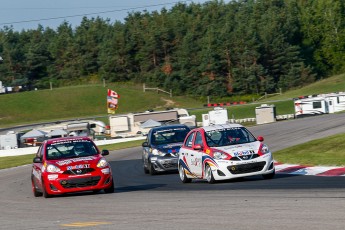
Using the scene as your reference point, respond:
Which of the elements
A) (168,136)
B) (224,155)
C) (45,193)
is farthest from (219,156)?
(168,136)

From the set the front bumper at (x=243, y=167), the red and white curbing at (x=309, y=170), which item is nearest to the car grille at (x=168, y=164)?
the red and white curbing at (x=309, y=170)

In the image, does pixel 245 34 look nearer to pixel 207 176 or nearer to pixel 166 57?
pixel 166 57

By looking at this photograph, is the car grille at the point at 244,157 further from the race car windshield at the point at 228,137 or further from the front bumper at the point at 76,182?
the front bumper at the point at 76,182

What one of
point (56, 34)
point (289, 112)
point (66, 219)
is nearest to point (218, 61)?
point (289, 112)

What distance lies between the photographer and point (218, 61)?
4875 inches

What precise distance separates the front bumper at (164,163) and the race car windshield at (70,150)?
19.8ft

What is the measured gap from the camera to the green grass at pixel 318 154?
23.8 metres

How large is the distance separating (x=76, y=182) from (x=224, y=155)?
3.42 meters

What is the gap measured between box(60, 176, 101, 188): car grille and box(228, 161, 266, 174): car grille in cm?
305

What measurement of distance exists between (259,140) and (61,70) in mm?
121048

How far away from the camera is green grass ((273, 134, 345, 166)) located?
2380 centimetres

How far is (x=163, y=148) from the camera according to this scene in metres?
26.8

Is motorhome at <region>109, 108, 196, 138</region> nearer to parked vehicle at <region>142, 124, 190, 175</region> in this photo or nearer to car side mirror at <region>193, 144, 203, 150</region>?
parked vehicle at <region>142, 124, 190, 175</region>

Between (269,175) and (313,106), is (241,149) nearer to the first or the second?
(269,175)
